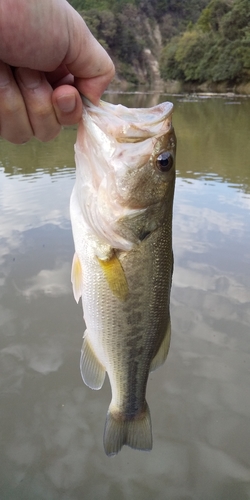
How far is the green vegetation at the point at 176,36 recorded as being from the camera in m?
46.3

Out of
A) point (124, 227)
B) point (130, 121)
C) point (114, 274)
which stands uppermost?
point (130, 121)

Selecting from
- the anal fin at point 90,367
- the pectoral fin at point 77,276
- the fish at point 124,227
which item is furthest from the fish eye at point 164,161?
the anal fin at point 90,367

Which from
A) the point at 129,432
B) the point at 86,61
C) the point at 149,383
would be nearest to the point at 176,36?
the point at 149,383

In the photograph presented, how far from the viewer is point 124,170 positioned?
175 centimetres

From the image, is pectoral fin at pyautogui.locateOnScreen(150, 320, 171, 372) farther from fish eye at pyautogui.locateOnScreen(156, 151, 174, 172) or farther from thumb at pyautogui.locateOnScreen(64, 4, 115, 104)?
thumb at pyautogui.locateOnScreen(64, 4, 115, 104)

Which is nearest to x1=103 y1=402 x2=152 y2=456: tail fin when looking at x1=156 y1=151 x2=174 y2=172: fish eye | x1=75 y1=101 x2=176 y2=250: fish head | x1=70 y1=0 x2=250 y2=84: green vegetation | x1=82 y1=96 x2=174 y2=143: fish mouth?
x1=75 y1=101 x2=176 y2=250: fish head

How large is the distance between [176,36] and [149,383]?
9307cm

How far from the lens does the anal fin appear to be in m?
2.07

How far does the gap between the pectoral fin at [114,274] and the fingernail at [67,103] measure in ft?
2.11

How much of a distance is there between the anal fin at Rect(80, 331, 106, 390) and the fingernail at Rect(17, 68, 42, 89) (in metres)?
1.20

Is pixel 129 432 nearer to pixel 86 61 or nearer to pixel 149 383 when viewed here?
pixel 149 383

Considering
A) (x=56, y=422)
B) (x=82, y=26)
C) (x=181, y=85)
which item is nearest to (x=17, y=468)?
(x=56, y=422)

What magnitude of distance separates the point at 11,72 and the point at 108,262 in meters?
0.89

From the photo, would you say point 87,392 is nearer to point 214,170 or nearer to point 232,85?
point 214,170
